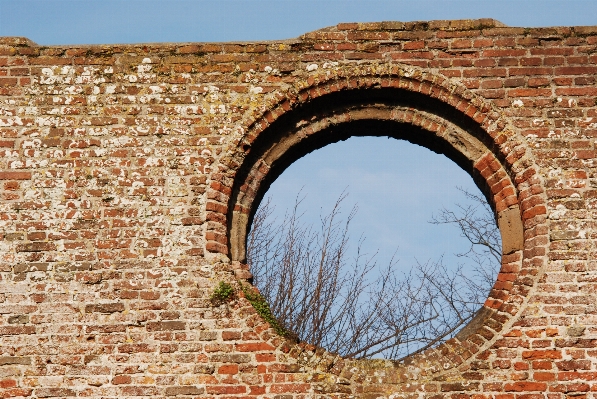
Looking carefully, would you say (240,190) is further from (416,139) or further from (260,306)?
(416,139)

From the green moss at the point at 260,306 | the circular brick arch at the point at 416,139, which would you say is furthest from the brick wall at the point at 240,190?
the green moss at the point at 260,306

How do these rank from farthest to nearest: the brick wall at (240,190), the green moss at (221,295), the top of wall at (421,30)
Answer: the top of wall at (421,30) → the green moss at (221,295) → the brick wall at (240,190)

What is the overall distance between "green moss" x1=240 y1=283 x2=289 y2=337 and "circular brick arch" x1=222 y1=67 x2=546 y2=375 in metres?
0.30

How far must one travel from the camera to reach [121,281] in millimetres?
6324

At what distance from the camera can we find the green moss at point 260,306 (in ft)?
20.8

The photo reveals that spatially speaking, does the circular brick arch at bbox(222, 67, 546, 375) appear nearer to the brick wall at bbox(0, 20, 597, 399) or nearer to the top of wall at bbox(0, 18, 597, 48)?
the brick wall at bbox(0, 20, 597, 399)

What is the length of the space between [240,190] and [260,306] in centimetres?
100

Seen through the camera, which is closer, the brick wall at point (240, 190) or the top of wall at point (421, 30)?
the brick wall at point (240, 190)

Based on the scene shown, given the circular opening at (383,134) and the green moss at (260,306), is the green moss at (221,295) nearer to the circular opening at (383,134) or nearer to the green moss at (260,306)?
the green moss at (260,306)

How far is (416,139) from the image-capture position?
715cm

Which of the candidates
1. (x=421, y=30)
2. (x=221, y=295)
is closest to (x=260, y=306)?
(x=221, y=295)

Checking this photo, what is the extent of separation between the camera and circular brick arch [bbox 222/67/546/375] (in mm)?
6379

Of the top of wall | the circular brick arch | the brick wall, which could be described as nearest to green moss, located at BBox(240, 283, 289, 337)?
the brick wall

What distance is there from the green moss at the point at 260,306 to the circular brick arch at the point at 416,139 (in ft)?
0.98
